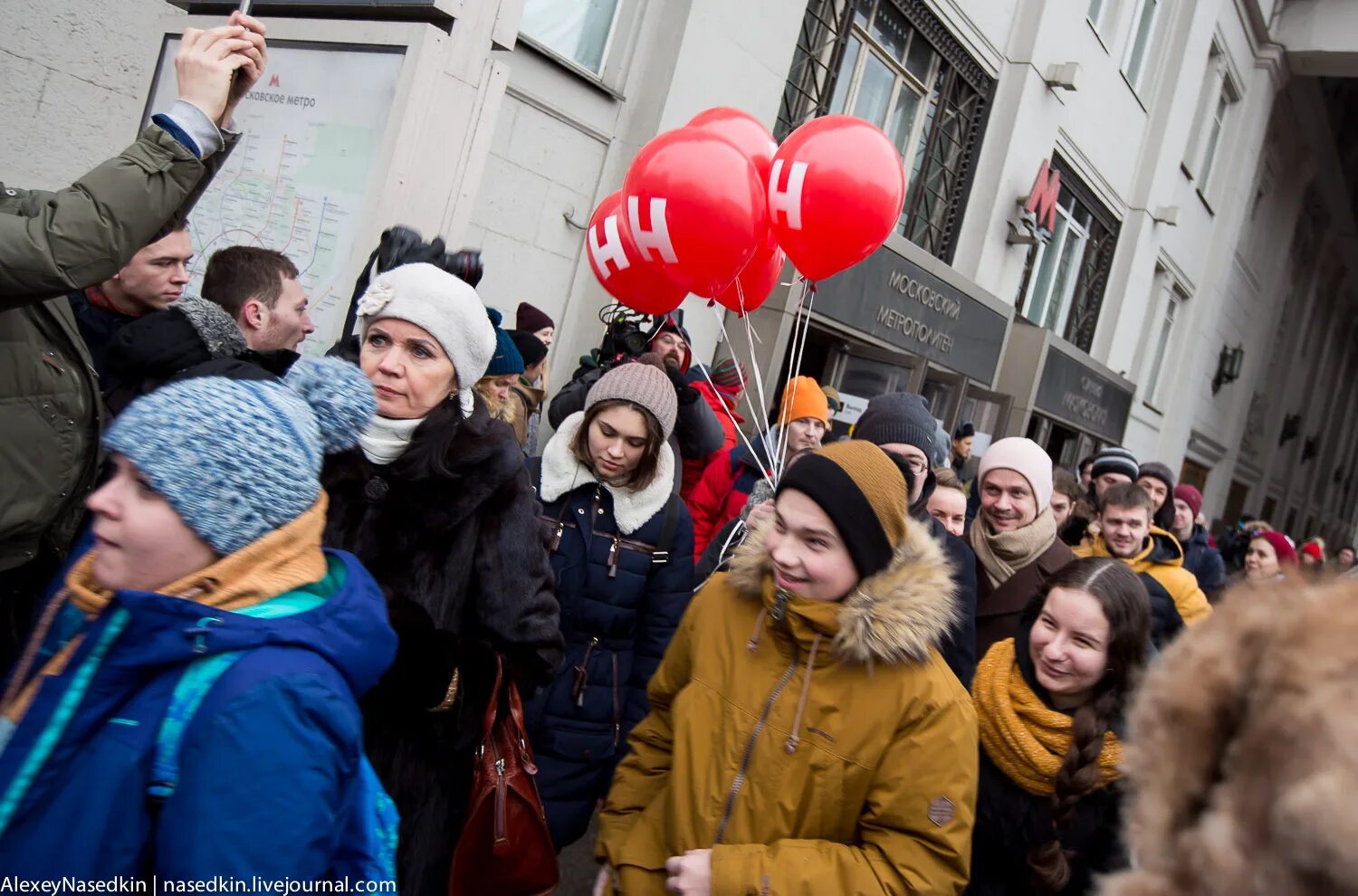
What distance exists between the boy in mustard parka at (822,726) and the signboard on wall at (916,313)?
5.89 m

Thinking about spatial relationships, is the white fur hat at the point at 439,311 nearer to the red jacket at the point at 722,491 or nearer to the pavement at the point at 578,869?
the pavement at the point at 578,869

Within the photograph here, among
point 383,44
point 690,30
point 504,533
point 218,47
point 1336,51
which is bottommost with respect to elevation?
point 504,533

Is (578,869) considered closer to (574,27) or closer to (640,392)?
(640,392)

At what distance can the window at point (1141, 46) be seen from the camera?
1312cm

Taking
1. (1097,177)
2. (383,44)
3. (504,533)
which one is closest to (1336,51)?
(1097,177)

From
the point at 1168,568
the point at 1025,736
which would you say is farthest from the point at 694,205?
the point at 1168,568

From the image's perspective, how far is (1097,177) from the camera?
12953 millimetres

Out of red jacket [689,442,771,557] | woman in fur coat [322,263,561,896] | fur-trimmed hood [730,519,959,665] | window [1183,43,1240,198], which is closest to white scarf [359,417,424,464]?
woman in fur coat [322,263,561,896]

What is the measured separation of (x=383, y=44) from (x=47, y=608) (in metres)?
2.92

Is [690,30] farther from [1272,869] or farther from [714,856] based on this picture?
[1272,869]

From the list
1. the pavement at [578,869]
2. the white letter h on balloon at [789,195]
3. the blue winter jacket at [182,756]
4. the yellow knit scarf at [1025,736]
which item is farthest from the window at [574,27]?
the blue winter jacket at [182,756]

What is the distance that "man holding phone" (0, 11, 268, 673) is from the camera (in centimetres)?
175

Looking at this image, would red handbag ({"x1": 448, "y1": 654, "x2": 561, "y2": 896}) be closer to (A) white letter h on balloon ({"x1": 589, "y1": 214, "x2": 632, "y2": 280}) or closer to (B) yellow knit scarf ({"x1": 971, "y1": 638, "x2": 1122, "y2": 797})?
(B) yellow knit scarf ({"x1": 971, "y1": 638, "x2": 1122, "y2": 797})

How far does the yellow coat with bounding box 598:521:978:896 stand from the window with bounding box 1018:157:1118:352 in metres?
11.1
